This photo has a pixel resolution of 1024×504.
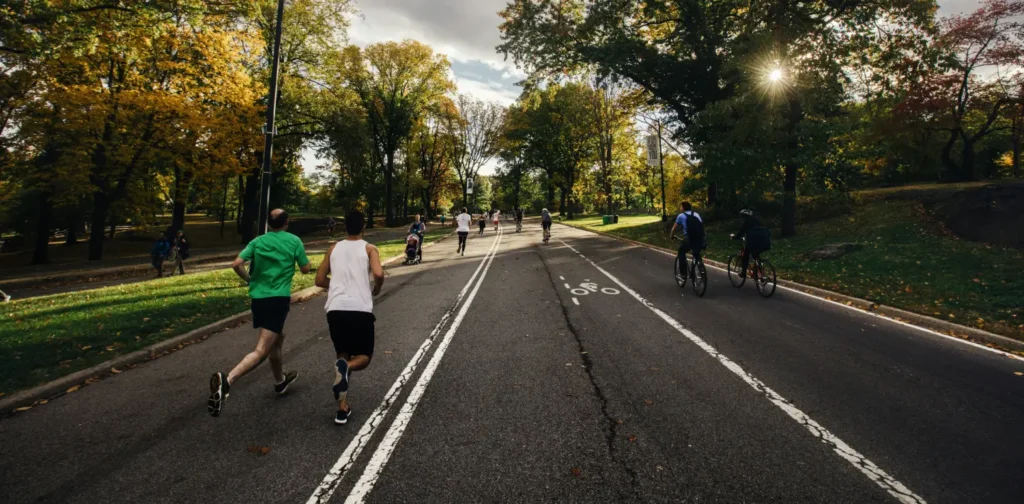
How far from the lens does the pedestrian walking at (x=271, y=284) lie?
171 inches

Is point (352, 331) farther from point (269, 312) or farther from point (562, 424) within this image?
point (562, 424)

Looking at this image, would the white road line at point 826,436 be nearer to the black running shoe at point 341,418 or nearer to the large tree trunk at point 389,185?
the black running shoe at point 341,418

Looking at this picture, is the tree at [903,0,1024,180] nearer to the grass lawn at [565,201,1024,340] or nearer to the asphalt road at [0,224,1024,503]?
the grass lawn at [565,201,1024,340]

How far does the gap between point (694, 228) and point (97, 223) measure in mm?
29390

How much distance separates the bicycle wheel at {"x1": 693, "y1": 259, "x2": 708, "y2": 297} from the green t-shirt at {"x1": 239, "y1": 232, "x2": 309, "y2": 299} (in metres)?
8.32

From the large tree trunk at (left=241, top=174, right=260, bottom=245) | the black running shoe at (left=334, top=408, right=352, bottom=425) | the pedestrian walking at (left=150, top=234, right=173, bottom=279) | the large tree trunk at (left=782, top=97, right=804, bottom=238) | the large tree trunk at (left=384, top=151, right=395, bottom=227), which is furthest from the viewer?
the large tree trunk at (left=384, top=151, right=395, bottom=227)

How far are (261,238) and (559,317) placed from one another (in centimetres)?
510

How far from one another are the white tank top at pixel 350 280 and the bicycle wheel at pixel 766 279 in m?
9.10

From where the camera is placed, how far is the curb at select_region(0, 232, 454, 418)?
15.1ft

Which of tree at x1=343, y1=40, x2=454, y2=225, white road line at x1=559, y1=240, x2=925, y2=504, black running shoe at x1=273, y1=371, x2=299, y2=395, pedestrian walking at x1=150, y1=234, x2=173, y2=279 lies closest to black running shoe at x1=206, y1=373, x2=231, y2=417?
black running shoe at x1=273, y1=371, x2=299, y2=395

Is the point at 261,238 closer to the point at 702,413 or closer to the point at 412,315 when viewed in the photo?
the point at 412,315

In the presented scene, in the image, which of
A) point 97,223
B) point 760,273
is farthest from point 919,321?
point 97,223

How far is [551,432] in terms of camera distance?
3.69 meters

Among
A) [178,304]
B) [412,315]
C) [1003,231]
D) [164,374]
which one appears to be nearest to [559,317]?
[412,315]
